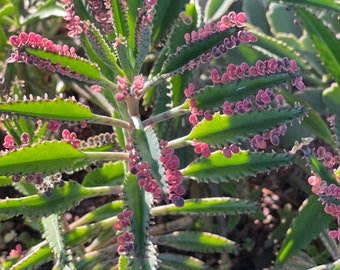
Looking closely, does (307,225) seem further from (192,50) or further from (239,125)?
(192,50)

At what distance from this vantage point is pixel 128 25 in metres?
1.13

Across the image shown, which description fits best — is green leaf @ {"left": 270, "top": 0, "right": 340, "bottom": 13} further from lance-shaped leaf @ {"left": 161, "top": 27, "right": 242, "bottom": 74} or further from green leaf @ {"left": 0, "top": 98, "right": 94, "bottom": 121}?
green leaf @ {"left": 0, "top": 98, "right": 94, "bottom": 121}

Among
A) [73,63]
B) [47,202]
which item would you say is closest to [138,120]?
[73,63]

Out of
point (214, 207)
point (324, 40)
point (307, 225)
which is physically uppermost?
point (324, 40)

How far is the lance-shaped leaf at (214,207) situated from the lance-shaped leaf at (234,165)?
0.47ft

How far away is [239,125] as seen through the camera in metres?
1.06

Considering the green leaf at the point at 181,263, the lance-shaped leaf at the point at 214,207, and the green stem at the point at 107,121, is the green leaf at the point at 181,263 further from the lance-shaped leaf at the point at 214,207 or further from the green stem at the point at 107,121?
the green stem at the point at 107,121

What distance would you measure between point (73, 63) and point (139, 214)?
319 mm

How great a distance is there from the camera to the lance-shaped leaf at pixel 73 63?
97cm

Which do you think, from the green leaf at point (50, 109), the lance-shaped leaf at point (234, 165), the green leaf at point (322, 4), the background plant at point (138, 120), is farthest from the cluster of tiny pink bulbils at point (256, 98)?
the green leaf at point (322, 4)

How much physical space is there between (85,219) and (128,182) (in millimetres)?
406

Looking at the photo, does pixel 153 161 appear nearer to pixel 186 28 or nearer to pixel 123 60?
pixel 123 60

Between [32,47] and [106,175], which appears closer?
[32,47]

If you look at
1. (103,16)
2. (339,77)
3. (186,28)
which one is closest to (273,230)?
(339,77)
